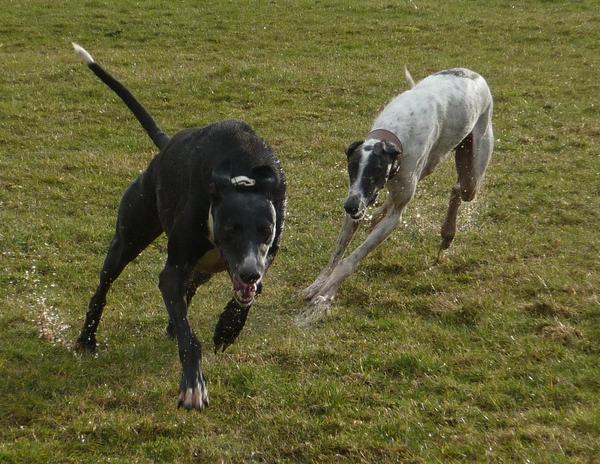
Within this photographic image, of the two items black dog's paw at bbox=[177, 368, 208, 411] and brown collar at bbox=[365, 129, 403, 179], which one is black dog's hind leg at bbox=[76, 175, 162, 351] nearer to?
black dog's paw at bbox=[177, 368, 208, 411]

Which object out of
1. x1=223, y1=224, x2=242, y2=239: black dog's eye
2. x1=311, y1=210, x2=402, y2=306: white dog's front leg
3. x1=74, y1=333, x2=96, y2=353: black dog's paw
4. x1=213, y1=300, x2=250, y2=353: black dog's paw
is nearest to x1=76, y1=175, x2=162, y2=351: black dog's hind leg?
x1=74, y1=333, x2=96, y2=353: black dog's paw

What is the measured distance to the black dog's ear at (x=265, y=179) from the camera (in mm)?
4863

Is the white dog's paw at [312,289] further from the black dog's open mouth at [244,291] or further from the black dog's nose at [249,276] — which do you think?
the black dog's nose at [249,276]

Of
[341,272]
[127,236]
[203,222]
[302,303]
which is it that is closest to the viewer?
[203,222]

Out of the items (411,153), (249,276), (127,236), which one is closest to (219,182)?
(249,276)

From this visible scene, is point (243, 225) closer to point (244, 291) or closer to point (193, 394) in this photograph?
point (244, 291)

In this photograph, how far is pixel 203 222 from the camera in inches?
199

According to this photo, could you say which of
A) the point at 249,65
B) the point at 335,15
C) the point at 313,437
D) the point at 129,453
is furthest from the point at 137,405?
the point at 335,15

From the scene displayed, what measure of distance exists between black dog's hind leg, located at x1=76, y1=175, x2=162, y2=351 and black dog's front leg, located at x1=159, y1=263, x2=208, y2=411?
28.7 inches

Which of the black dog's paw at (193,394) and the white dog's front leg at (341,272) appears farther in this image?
the white dog's front leg at (341,272)

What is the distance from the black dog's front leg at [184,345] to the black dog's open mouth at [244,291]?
34 centimetres

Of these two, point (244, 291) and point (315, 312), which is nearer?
point (244, 291)

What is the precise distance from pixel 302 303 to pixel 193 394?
259 cm

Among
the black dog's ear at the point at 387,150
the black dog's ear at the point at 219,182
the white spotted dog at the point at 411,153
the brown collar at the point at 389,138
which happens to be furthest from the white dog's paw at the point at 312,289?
the black dog's ear at the point at 219,182
